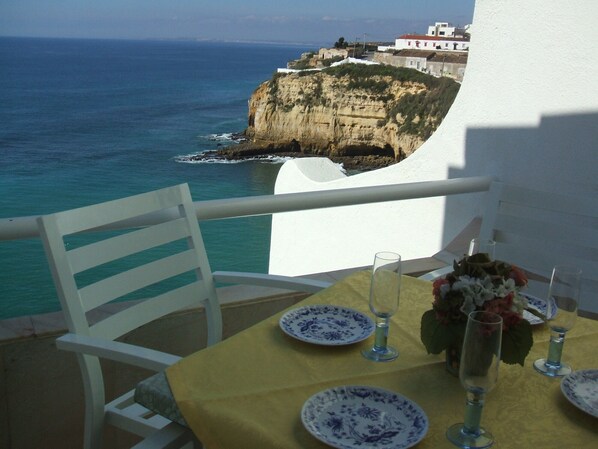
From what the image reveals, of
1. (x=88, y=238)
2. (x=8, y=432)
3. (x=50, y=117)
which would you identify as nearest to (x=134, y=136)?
(x=50, y=117)

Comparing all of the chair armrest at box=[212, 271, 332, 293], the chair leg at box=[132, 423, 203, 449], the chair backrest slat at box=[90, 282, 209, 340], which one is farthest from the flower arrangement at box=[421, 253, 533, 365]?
the chair backrest slat at box=[90, 282, 209, 340]

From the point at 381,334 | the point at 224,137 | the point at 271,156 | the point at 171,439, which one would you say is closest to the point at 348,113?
the point at 271,156

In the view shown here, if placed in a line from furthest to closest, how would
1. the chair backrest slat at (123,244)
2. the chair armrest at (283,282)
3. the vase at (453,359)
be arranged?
the chair armrest at (283,282) < the chair backrest slat at (123,244) < the vase at (453,359)

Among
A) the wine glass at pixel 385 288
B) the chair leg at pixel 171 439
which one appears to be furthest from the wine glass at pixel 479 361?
the chair leg at pixel 171 439

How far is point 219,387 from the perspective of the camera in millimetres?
1258

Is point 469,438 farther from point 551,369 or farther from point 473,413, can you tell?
point 551,369

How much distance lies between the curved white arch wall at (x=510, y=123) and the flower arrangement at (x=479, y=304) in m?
2.35

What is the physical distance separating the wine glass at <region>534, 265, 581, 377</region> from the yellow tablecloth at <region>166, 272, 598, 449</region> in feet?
0.14

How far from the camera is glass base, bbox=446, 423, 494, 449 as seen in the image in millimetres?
1091

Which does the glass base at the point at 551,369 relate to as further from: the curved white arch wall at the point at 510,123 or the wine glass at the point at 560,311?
the curved white arch wall at the point at 510,123

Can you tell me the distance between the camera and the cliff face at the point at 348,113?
1448 inches

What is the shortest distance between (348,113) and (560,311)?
37619mm

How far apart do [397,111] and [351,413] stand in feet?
122

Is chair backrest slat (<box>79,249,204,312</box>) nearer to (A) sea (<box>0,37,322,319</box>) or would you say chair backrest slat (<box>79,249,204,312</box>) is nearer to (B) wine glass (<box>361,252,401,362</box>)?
(B) wine glass (<box>361,252,401,362</box>)
